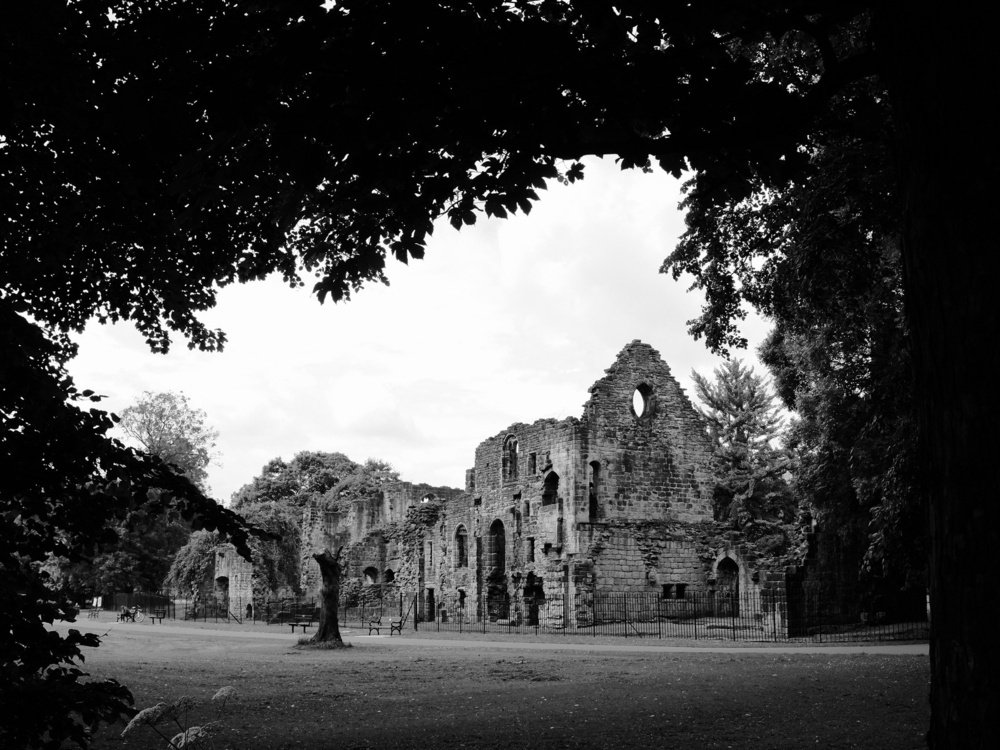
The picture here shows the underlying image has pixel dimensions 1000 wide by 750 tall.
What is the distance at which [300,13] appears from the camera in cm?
603

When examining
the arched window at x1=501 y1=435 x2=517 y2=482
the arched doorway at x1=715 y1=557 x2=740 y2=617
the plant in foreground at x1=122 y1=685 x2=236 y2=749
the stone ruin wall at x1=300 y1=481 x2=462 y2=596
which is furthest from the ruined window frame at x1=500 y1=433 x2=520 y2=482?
the plant in foreground at x1=122 y1=685 x2=236 y2=749

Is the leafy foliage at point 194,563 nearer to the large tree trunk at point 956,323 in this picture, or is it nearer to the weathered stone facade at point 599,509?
the weathered stone facade at point 599,509

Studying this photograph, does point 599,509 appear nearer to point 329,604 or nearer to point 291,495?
point 329,604

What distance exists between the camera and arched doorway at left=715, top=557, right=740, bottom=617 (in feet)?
115

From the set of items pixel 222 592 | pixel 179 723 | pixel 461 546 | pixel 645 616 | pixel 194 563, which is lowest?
pixel 222 592

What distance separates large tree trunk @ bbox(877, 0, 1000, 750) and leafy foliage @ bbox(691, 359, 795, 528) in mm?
48569

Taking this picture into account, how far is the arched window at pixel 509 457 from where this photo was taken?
4050 cm

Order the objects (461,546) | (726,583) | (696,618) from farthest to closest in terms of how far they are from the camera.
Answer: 1. (461,546)
2. (726,583)
3. (696,618)

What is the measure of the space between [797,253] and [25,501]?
12.6m

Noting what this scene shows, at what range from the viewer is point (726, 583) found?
3616 cm

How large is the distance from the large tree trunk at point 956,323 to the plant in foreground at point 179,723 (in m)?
5.69

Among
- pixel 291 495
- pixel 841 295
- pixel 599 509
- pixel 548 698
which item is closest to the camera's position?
pixel 548 698

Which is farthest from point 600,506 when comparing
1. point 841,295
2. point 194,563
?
point 194,563

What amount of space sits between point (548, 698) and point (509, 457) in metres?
27.5
